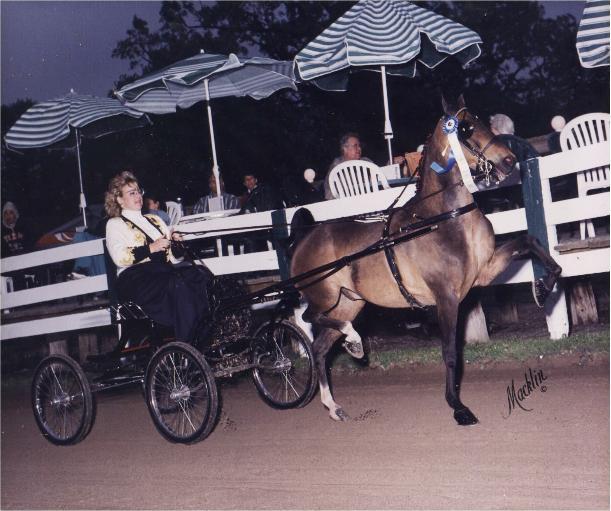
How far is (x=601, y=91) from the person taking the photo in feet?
77.9

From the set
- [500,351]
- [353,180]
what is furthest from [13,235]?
[500,351]

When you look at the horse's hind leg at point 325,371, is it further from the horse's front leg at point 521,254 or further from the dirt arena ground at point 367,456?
the horse's front leg at point 521,254

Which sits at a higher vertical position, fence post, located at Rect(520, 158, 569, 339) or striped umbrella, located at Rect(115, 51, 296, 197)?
striped umbrella, located at Rect(115, 51, 296, 197)

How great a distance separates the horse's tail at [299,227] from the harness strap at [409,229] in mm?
1055

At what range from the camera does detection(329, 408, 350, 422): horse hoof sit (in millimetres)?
6489

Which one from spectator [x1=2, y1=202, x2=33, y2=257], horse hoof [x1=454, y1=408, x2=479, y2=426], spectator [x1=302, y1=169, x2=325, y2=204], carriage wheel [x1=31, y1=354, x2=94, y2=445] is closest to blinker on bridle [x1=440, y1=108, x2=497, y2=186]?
horse hoof [x1=454, y1=408, x2=479, y2=426]

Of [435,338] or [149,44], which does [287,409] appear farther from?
[149,44]

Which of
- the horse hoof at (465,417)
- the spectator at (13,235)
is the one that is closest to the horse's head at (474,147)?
the horse hoof at (465,417)

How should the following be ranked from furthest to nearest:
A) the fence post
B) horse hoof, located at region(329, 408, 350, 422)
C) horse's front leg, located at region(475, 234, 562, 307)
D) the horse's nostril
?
the fence post < horse hoof, located at region(329, 408, 350, 422) < horse's front leg, located at region(475, 234, 562, 307) < the horse's nostril

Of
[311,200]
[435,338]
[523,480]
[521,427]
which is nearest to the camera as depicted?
[523,480]

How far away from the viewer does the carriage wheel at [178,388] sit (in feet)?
20.6

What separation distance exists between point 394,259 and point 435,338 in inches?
130

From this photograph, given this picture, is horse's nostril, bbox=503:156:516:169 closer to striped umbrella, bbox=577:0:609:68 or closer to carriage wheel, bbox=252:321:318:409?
carriage wheel, bbox=252:321:318:409

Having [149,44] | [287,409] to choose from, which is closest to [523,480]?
[287,409]
